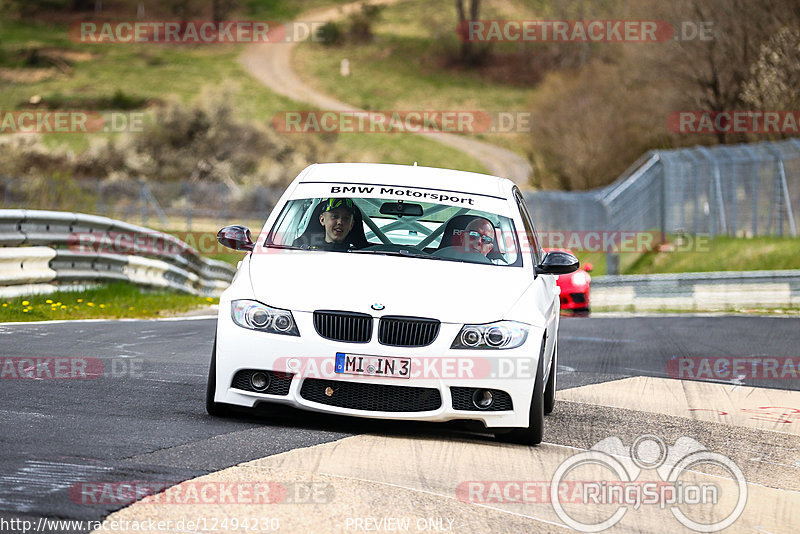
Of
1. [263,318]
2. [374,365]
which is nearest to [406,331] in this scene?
[374,365]

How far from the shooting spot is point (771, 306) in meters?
21.9

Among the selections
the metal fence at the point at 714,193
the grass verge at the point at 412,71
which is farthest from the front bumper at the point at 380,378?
the grass verge at the point at 412,71

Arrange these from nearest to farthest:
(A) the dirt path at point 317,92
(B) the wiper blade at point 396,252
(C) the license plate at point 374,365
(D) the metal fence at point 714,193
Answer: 1. (C) the license plate at point 374,365
2. (B) the wiper blade at point 396,252
3. (D) the metal fence at point 714,193
4. (A) the dirt path at point 317,92

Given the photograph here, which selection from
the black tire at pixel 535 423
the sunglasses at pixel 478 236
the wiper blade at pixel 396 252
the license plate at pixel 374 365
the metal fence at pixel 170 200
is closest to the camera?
the license plate at pixel 374 365

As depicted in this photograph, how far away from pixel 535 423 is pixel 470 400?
41cm

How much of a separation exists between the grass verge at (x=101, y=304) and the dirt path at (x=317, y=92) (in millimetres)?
55566

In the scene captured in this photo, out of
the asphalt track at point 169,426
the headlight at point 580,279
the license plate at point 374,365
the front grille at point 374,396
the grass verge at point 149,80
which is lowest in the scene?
the asphalt track at point 169,426

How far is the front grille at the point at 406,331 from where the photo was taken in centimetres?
717

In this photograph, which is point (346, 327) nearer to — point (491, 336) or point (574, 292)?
point (491, 336)

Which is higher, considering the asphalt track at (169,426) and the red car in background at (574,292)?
the red car in background at (574,292)

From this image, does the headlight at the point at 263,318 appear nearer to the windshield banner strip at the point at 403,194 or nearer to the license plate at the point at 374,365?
the license plate at the point at 374,365

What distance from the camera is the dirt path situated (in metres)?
81.2

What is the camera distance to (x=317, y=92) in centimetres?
10162

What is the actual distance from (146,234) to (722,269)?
14.7m
